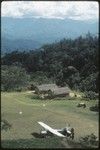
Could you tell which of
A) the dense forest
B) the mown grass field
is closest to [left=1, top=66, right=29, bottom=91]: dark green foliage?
the dense forest

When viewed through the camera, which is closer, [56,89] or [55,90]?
[55,90]

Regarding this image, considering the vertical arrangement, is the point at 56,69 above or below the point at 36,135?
above

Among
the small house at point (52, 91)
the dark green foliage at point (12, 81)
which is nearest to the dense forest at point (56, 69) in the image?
the dark green foliage at point (12, 81)

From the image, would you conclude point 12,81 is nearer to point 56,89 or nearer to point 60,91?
point 56,89

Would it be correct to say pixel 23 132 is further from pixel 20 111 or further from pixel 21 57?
pixel 21 57

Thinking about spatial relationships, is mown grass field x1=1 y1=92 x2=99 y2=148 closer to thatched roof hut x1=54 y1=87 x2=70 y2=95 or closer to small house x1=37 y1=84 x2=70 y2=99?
small house x1=37 y1=84 x2=70 y2=99

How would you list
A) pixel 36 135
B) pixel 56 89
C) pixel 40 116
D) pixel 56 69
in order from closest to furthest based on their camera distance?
pixel 36 135, pixel 40 116, pixel 56 89, pixel 56 69

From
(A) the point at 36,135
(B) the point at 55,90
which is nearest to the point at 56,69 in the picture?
(B) the point at 55,90
